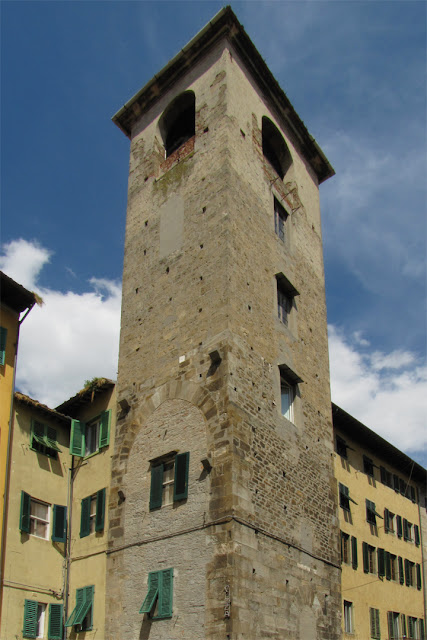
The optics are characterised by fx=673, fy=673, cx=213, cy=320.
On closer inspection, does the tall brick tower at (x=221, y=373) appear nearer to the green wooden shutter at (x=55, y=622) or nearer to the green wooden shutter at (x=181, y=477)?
the green wooden shutter at (x=181, y=477)

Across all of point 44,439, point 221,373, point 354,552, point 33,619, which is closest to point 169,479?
point 221,373

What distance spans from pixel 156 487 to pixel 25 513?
3.94m

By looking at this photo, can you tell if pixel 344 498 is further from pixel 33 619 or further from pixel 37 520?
pixel 33 619

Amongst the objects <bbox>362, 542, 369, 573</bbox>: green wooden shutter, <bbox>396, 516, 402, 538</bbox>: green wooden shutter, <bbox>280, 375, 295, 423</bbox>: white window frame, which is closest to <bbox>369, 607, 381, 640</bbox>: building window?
<bbox>362, 542, 369, 573</bbox>: green wooden shutter

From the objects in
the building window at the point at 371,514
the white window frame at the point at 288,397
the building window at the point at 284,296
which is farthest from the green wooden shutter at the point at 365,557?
the building window at the point at 284,296

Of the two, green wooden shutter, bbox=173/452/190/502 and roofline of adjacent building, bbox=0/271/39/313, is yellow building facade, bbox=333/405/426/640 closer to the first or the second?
green wooden shutter, bbox=173/452/190/502

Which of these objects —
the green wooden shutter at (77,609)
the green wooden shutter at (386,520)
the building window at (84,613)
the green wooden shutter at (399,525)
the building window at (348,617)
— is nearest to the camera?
the building window at (84,613)

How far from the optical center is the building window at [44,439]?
1923 cm

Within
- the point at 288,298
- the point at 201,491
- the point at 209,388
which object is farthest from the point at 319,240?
the point at 201,491

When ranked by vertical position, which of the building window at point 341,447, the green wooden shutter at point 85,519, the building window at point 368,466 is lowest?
the green wooden shutter at point 85,519

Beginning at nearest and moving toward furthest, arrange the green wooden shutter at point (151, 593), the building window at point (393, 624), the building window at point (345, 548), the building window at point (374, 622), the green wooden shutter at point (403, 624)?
1. the green wooden shutter at point (151, 593)
2. the building window at point (345, 548)
3. the building window at point (374, 622)
4. the building window at point (393, 624)
5. the green wooden shutter at point (403, 624)

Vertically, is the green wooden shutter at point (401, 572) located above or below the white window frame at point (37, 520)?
below

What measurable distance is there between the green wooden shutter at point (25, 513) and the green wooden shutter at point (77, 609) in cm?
214

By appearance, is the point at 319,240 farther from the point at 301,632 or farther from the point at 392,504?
the point at 301,632
